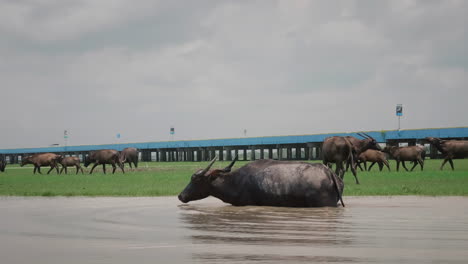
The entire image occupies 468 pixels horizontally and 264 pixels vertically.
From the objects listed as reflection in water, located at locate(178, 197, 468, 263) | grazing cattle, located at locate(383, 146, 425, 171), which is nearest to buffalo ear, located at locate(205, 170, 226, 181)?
reflection in water, located at locate(178, 197, 468, 263)

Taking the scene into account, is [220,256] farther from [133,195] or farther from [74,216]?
[133,195]

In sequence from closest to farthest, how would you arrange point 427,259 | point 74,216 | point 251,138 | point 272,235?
point 427,259, point 272,235, point 74,216, point 251,138

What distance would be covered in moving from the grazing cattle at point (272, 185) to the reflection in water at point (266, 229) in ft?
1.22

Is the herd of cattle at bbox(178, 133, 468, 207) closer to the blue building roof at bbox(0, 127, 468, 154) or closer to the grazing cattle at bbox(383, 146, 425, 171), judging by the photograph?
the grazing cattle at bbox(383, 146, 425, 171)

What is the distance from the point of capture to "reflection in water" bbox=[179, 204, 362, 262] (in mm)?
4414

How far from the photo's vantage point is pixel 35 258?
452cm

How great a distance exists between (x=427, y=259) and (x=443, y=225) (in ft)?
8.44

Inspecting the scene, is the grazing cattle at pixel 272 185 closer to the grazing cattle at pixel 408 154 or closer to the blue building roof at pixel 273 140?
the grazing cattle at pixel 408 154

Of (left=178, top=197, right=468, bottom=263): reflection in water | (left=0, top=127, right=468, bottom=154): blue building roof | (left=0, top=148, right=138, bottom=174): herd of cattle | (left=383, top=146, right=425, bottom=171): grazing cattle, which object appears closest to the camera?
(left=178, top=197, right=468, bottom=263): reflection in water

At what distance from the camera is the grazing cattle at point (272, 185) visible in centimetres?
926

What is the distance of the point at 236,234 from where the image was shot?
586cm

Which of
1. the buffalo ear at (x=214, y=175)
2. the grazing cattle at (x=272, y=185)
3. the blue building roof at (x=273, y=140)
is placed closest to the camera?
the grazing cattle at (x=272, y=185)

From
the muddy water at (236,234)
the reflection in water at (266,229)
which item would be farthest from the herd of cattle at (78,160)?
the reflection in water at (266,229)

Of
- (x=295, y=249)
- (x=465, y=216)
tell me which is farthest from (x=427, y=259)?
(x=465, y=216)
